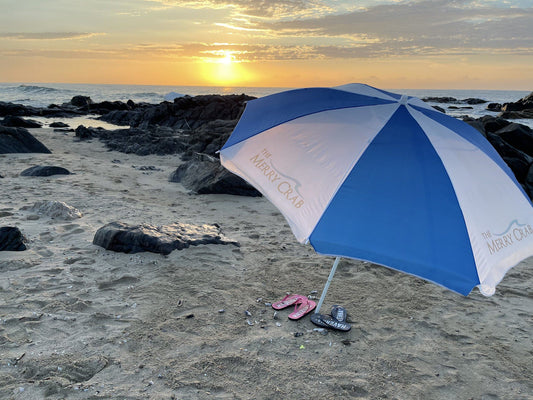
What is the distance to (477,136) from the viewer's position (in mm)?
3408

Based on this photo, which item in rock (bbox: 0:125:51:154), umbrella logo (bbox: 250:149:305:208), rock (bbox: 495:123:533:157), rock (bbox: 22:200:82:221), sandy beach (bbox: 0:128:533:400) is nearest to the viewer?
umbrella logo (bbox: 250:149:305:208)

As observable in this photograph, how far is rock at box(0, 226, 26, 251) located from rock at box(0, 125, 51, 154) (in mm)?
8445

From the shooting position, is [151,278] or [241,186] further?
[241,186]

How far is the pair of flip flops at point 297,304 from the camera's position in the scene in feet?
12.8

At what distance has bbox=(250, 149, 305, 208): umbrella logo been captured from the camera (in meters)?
2.77

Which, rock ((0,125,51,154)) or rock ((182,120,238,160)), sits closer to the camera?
rock ((0,125,51,154))

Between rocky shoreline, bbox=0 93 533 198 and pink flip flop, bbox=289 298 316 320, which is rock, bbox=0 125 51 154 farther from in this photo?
pink flip flop, bbox=289 298 316 320

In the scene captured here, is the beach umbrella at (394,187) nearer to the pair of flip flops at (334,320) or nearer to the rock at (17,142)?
the pair of flip flops at (334,320)

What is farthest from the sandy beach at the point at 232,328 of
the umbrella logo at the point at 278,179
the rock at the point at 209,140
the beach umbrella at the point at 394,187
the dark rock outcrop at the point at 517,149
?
the rock at the point at 209,140

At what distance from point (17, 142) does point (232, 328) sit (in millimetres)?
11622

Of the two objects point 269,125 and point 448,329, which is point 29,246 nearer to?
point 269,125

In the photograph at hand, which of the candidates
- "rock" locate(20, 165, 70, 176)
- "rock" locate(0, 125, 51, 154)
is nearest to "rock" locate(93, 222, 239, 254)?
"rock" locate(20, 165, 70, 176)

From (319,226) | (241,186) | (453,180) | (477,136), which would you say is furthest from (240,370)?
(241,186)

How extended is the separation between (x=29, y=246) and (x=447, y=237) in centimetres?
483
